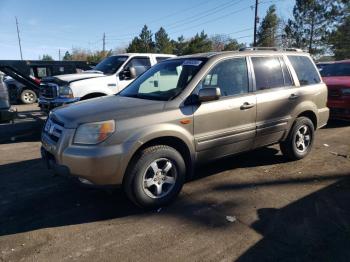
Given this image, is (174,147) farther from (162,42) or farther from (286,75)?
(162,42)

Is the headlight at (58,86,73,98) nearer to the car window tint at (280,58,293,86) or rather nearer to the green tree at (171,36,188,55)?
the car window tint at (280,58,293,86)

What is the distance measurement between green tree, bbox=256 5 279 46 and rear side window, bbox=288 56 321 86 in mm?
40701

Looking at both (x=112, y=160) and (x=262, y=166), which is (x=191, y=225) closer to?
(x=112, y=160)

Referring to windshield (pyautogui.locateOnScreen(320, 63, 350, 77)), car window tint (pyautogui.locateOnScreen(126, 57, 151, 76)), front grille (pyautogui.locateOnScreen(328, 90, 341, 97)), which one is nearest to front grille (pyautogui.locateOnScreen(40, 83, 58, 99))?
car window tint (pyautogui.locateOnScreen(126, 57, 151, 76))

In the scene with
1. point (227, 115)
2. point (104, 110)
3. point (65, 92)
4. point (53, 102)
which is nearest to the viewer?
point (104, 110)

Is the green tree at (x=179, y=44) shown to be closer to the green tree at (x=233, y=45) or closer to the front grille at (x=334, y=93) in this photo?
the green tree at (x=233, y=45)

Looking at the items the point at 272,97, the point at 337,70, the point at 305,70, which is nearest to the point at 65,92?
the point at 272,97

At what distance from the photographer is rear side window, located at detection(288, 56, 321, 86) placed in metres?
5.75

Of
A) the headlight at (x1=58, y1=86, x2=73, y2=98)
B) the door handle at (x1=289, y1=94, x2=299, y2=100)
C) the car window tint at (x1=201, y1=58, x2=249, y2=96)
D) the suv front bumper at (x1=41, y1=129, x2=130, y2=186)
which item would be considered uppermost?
the car window tint at (x1=201, y1=58, x2=249, y2=96)

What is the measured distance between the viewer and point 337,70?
34.0ft

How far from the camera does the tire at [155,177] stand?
392 cm

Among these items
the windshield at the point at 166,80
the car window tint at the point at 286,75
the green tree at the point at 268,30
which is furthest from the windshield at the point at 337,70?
the green tree at the point at 268,30

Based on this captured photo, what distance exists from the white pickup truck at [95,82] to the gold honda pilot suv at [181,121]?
306 cm

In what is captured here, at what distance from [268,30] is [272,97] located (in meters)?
43.6
